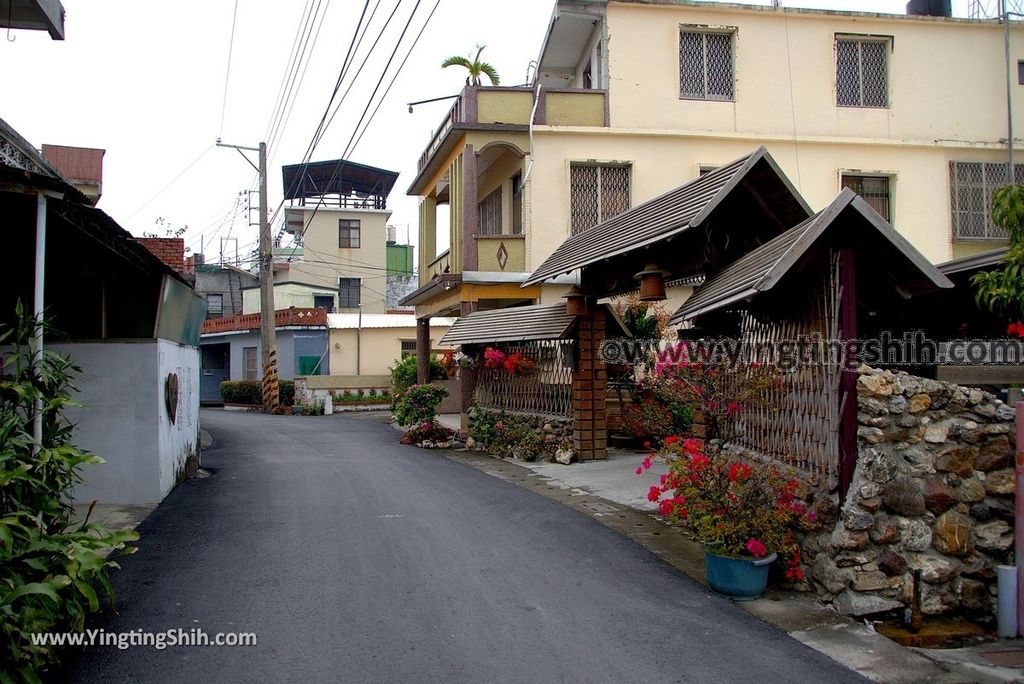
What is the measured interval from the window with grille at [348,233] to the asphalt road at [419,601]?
36.2 metres

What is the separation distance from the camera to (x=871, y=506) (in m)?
6.01

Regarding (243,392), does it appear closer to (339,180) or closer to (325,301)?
(325,301)

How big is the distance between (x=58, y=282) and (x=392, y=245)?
142 ft

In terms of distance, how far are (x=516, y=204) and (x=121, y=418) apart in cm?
1092

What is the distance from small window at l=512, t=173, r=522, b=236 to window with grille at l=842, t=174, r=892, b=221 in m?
7.33

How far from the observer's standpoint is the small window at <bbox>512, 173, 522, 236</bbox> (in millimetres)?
18531

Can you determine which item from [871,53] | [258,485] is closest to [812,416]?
[258,485]

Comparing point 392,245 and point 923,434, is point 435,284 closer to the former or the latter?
point 923,434

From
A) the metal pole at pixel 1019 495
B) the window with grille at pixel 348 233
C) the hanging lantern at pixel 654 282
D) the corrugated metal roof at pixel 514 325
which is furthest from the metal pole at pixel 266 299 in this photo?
the metal pole at pixel 1019 495

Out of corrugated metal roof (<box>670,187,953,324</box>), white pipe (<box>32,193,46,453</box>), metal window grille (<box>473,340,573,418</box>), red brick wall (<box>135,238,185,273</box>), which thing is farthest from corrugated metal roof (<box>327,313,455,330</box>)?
white pipe (<box>32,193,46,453</box>)

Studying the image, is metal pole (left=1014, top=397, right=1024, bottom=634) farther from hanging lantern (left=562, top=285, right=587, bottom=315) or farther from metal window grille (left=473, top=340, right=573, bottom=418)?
metal window grille (left=473, top=340, right=573, bottom=418)

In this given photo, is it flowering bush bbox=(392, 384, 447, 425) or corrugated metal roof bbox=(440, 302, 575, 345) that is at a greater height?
corrugated metal roof bbox=(440, 302, 575, 345)

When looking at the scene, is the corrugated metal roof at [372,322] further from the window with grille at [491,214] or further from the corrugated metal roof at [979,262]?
the corrugated metal roof at [979,262]

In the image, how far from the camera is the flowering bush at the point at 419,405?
17875mm
